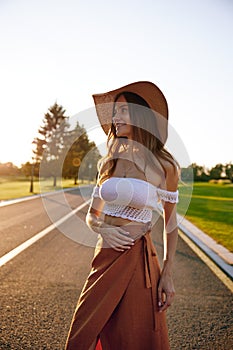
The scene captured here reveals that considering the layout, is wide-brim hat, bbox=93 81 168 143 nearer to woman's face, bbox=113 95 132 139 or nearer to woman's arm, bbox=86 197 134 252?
woman's face, bbox=113 95 132 139

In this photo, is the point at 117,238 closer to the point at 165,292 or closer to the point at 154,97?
the point at 165,292

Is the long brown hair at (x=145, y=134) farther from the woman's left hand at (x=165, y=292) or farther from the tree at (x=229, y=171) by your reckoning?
the tree at (x=229, y=171)

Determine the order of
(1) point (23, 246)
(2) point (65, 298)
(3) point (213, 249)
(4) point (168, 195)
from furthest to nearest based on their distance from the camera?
(3) point (213, 249) → (1) point (23, 246) → (2) point (65, 298) → (4) point (168, 195)

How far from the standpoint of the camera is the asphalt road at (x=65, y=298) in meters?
4.08

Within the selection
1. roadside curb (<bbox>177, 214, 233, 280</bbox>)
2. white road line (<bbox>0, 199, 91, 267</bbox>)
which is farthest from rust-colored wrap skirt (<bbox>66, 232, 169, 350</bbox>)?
roadside curb (<bbox>177, 214, 233, 280</bbox>)

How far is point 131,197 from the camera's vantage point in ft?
7.98

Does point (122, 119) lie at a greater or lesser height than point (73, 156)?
greater

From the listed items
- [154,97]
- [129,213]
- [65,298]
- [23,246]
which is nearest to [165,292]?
[129,213]

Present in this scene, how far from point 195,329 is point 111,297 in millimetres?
2448

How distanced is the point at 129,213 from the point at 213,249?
7.60 metres

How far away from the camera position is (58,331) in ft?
14.0

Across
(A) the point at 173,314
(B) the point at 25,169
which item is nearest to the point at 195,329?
(A) the point at 173,314

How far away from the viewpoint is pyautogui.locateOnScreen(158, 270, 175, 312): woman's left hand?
8.18 ft

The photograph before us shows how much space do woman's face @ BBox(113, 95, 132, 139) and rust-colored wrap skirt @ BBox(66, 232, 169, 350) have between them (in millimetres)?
663
